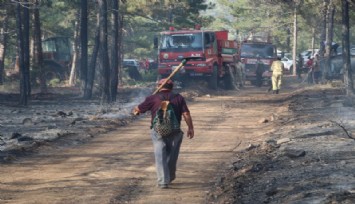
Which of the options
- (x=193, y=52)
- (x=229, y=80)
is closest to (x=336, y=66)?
(x=229, y=80)

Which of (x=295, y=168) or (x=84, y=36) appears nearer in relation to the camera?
(x=295, y=168)

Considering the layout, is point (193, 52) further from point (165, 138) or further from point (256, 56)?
point (165, 138)

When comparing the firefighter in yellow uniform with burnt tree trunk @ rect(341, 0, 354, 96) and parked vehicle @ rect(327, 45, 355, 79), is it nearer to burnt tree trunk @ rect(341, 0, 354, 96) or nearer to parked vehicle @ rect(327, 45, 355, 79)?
burnt tree trunk @ rect(341, 0, 354, 96)

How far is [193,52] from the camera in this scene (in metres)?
35.6

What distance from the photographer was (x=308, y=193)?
987cm

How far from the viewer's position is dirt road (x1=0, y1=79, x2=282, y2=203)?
11.0 meters

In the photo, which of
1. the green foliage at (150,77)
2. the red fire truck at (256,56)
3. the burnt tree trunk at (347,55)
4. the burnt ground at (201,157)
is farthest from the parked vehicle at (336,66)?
the burnt ground at (201,157)

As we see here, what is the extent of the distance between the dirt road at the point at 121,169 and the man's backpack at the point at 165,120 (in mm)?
905

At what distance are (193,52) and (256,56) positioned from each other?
41.6 ft

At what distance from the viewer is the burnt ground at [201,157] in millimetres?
10797

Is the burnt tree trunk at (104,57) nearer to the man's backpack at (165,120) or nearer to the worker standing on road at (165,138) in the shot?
the worker standing on road at (165,138)

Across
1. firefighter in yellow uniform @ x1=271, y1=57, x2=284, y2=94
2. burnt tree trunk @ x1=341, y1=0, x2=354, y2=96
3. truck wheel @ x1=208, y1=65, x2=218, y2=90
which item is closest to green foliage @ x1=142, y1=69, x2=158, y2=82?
truck wheel @ x1=208, y1=65, x2=218, y2=90

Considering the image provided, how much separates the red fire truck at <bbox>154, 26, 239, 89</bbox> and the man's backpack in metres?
23.2

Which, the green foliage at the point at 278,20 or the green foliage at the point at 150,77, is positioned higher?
the green foliage at the point at 278,20
